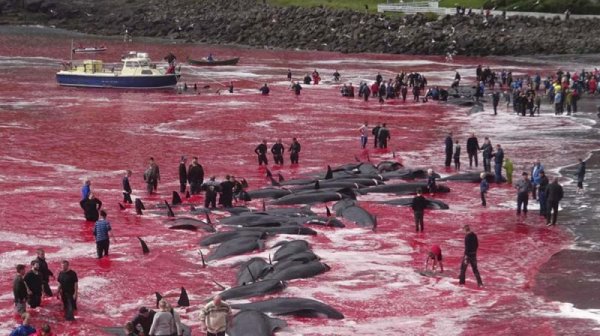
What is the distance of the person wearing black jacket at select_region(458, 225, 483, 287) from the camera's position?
73.7ft

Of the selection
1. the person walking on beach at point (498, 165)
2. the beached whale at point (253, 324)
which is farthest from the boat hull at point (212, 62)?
the beached whale at point (253, 324)

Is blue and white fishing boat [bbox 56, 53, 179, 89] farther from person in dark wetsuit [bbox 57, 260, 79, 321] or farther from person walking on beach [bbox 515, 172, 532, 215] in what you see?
person in dark wetsuit [bbox 57, 260, 79, 321]

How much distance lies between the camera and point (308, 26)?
399ft

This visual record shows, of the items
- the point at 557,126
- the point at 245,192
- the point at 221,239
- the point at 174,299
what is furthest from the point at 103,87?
the point at 174,299

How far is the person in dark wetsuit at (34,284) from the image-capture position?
20.7 metres

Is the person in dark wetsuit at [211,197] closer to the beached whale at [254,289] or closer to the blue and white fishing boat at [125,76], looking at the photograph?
the beached whale at [254,289]

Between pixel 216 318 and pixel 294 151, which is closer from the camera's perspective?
pixel 216 318

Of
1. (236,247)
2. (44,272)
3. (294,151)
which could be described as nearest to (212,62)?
(294,151)

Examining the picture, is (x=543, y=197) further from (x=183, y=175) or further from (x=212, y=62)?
(x=212, y=62)

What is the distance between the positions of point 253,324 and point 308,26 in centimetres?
10446

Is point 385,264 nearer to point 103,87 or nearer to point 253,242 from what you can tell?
point 253,242

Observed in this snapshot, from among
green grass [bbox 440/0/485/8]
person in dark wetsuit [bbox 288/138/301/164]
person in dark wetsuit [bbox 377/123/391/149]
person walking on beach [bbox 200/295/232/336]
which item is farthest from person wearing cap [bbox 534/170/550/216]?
green grass [bbox 440/0/485/8]

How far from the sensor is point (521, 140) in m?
46.8

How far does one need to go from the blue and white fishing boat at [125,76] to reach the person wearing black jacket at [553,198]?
4648cm
